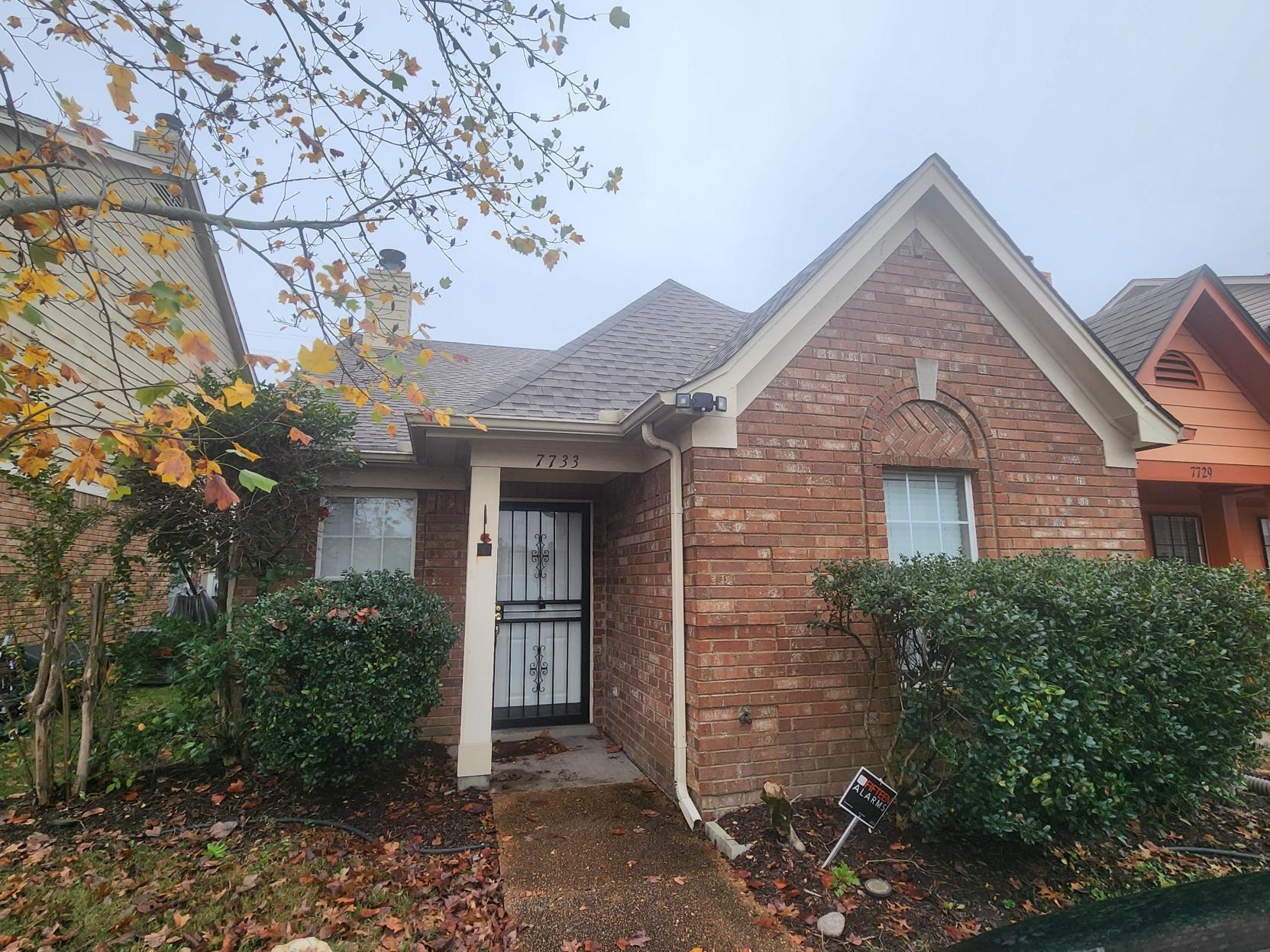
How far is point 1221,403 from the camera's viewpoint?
8055 millimetres

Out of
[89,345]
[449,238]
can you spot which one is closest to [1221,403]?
[449,238]

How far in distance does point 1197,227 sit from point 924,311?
39.7 metres

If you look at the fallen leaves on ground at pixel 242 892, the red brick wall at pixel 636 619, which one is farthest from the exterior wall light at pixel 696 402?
the fallen leaves on ground at pixel 242 892

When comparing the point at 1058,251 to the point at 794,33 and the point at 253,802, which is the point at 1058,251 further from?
the point at 253,802

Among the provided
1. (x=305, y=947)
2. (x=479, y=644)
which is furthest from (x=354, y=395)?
(x=305, y=947)

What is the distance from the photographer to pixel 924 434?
220 inches

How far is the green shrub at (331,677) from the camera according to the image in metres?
4.78

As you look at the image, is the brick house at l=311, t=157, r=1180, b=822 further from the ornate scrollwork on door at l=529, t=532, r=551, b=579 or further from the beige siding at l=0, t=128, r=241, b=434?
the beige siding at l=0, t=128, r=241, b=434

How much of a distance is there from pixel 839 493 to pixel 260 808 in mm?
5198

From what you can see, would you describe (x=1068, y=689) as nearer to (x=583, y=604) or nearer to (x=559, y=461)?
(x=559, y=461)

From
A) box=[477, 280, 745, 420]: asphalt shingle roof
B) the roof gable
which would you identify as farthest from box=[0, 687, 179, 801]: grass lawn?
the roof gable

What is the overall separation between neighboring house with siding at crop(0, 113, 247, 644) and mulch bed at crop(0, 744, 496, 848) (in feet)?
4.94

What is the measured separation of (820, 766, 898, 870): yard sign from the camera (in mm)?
3982

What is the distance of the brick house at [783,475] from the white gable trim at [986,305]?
19 millimetres
